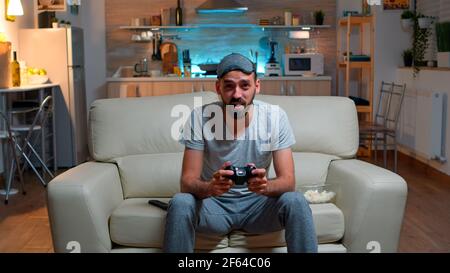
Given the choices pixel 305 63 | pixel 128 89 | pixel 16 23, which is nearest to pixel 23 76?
pixel 16 23

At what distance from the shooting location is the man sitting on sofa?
2.57 meters

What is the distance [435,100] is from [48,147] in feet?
13.2

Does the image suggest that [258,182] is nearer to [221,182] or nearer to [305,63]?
[221,182]

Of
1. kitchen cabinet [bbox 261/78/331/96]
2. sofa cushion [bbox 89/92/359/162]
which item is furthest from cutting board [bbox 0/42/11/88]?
kitchen cabinet [bbox 261/78/331/96]

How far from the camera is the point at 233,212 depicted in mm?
2664

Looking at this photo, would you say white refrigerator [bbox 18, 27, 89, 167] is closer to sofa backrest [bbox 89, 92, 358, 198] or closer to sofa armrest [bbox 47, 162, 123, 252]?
sofa backrest [bbox 89, 92, 358, 198]

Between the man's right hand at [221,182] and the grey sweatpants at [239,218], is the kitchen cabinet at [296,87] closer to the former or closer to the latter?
the grey sweatpants at [239,218]

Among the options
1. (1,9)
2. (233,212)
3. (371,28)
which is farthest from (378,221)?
(371,28)

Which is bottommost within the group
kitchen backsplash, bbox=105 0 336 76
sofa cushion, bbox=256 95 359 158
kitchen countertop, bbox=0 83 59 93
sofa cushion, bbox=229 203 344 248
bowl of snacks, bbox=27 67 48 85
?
sofa cushion, bbox=229 203 344 248

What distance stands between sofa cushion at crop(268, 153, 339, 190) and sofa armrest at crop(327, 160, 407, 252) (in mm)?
422

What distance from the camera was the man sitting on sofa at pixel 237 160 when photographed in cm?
257

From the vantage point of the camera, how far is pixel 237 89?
2627 mm

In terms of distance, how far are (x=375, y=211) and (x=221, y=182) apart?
0.78m

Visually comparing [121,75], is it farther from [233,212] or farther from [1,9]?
[233,212]
